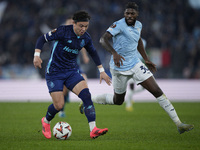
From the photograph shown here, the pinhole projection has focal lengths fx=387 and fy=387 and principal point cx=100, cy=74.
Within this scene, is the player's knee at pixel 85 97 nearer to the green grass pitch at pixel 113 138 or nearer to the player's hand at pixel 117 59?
the green grass pitch at pixel 113 138

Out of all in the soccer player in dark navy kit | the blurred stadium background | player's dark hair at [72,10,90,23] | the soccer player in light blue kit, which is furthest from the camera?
the blurred stadium background

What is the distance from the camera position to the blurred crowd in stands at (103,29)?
1694 centimetres

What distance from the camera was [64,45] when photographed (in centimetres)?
648

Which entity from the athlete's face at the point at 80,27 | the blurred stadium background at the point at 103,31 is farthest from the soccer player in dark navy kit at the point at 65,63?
the blurred stadium background at the point at 103,31

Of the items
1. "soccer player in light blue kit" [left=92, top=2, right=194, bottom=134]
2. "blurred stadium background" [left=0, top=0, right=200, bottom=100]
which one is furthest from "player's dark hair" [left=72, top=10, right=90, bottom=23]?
"blurred stadium background" [left=0, top=0, right=200, bottom=100]

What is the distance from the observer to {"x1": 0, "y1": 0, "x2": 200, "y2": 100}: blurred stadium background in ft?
55.0

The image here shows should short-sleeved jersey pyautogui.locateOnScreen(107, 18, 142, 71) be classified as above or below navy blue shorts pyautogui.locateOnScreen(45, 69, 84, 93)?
above

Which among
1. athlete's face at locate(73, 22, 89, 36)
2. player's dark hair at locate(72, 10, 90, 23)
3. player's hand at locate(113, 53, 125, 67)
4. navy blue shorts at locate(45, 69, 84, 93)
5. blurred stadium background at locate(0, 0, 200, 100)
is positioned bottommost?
blurred stadium background at locate(0, 0, 200, 100)

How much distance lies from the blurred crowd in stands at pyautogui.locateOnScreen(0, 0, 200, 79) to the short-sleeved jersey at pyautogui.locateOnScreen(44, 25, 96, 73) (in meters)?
10.2

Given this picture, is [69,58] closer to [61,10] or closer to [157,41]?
[157,41]

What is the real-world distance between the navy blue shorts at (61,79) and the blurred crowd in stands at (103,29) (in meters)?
10.2

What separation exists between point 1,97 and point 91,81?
155 inches

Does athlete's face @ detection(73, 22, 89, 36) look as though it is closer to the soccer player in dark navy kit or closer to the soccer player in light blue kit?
the soccer player in dark navy kit

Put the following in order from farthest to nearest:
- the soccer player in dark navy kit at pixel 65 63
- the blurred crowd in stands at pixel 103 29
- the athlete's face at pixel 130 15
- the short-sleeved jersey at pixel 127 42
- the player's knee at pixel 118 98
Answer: the blurred crowd in stands at pixel 103 29
the player's knee at pixel 118 98
the short-sleeved jersey at pixel 127 42
the athlete's face at pixel 130 15
the soccer player in dark navy kit at pixel 65 63
